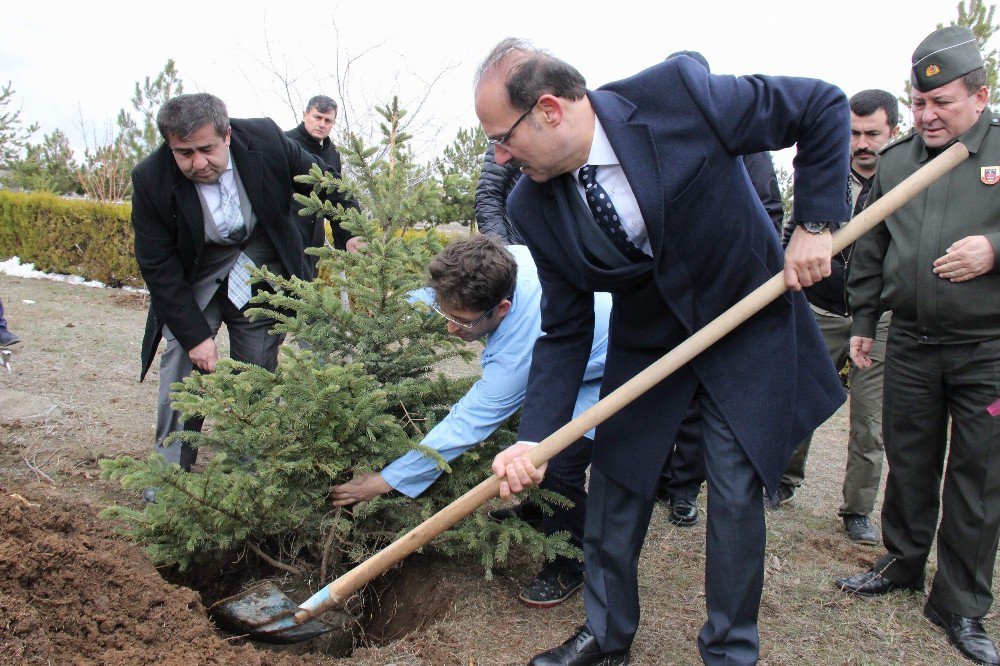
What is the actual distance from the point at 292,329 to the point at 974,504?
2812mm

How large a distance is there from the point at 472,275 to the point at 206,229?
171 cm

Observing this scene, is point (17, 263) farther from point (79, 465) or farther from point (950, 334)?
point (950, 334)

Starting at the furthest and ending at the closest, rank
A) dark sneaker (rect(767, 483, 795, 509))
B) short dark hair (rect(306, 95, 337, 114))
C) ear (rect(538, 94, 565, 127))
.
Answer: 1. short dark hair (rect(306, 95, 337, 114))
2. dark sneaker (rect(767, 483, 795, 509))
3. ear (rect(538, 94, 565, 127))

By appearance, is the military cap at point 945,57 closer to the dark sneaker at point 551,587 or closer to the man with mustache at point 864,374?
the man with mustache at point 864,374

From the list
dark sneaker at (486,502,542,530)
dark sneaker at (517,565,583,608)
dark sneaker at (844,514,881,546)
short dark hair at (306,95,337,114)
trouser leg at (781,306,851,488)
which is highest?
short dark hair at (306,95,337,114)

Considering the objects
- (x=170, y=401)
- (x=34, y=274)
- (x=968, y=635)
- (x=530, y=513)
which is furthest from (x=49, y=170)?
(x=968, y=635)

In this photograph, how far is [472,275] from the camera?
279 cm

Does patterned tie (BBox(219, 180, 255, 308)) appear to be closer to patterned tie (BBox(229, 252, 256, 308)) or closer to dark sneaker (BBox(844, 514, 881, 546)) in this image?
patterned tie (BBox(229, 252, 256, 308))

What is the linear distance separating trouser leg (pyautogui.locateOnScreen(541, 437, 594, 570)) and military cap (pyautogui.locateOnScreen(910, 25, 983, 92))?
180 cm

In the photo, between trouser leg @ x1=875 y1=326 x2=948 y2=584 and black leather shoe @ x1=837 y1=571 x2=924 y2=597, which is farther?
black leather shoe @ x1=837 y1=571 x2=924 y2=597

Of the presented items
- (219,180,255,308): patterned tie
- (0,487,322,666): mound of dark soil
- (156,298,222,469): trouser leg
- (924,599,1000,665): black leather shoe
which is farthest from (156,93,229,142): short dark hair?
(924,599,1000,665): black leather shoe

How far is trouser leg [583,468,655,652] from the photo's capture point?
244 cm

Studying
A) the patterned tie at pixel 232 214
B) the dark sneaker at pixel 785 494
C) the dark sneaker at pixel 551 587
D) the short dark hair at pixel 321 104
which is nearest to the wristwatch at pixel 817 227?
the dark sneaker at pixel 551 587

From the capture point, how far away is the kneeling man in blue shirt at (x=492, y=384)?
283 cm
